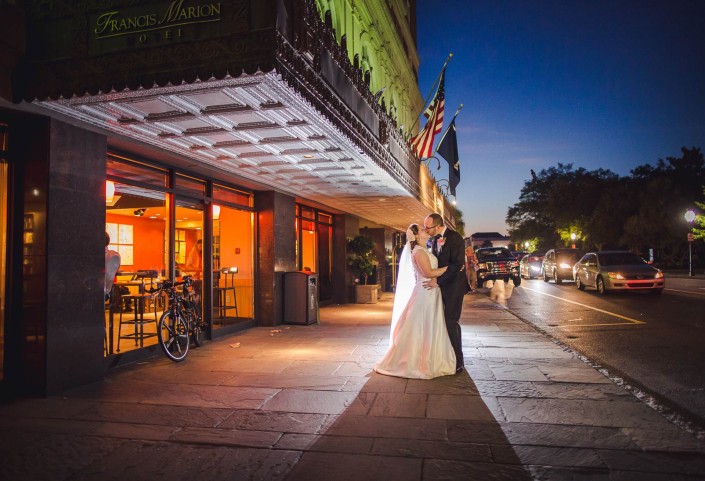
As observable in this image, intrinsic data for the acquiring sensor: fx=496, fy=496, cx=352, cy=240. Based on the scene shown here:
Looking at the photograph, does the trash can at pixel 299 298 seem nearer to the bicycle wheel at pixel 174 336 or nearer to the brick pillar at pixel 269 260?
the brick pillar at pixel 269 260

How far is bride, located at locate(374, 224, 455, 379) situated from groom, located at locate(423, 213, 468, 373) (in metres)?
0.10

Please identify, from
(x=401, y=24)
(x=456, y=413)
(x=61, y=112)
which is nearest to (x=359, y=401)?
(x=456, y=413)

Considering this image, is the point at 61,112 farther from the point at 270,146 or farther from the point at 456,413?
the point at 456,413

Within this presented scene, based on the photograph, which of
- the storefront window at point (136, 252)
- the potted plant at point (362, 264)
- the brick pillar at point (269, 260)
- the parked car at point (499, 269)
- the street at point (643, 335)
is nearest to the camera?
the street at point (643, 335)

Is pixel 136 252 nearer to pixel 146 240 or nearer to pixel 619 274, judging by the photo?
pixel 146 240

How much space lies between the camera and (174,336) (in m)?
7.61

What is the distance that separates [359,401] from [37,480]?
9.60 ft

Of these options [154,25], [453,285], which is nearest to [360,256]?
[453,285]

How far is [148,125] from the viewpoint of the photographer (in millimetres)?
6285

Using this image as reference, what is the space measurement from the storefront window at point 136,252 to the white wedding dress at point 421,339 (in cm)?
392

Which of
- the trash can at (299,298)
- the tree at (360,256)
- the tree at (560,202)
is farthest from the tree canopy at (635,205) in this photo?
the trash can at (299,298)

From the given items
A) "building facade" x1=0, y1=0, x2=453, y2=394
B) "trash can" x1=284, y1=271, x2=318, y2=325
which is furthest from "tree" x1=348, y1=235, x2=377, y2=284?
"building facade" x1=0, y1=0, x2=453, y2=394

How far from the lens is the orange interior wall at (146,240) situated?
29.7 ft

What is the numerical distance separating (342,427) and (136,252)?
8.76 m
